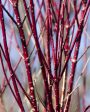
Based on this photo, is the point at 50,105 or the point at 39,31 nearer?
the point at 50,105

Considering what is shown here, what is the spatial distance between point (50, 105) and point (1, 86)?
2.81ft

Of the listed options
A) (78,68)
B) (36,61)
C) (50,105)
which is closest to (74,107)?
(78,68)

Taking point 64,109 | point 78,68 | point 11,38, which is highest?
point 11,38

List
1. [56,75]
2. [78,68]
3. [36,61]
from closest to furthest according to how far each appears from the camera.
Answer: [56,75]
[78,68]
[36,61]

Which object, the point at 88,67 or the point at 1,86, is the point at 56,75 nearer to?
the point at 88,67

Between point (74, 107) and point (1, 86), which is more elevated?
point (1, 86)

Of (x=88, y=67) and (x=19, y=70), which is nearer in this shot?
(x=88, y=67)

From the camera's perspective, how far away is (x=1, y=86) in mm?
1722

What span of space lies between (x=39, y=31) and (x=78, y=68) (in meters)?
0.34

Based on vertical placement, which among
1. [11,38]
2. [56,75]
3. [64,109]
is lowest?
[64,109]

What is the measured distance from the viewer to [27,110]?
1.81 metres

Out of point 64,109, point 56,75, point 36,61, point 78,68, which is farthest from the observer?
point 36,61

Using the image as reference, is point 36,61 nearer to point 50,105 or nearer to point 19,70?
point 19,70

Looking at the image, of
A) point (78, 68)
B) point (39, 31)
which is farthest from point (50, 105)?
point (39, 31)
